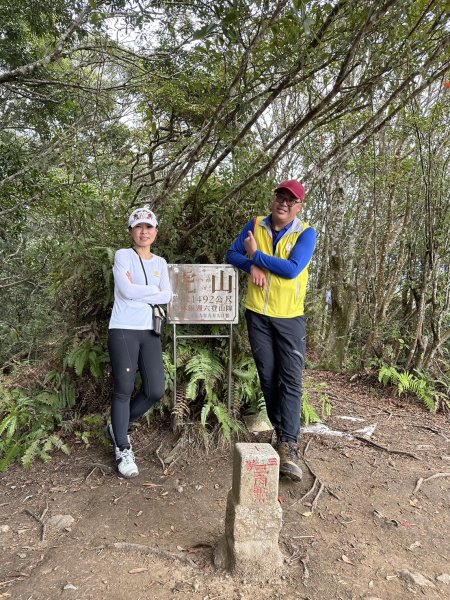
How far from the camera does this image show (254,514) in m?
2.40

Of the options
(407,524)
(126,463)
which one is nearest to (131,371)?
(126,463)

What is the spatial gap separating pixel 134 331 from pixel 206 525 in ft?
5.39

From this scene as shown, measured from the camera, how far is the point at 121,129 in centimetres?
877

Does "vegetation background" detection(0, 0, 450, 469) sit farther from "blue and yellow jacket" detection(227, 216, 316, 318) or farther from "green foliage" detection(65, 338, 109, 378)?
"blue and yellow jacket" detection(227, 216, 316, 318)

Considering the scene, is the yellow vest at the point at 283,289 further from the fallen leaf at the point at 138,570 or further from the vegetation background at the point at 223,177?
the fallen leaf at the point at 138,570

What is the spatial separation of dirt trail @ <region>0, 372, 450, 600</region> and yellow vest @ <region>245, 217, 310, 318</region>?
1494 mm

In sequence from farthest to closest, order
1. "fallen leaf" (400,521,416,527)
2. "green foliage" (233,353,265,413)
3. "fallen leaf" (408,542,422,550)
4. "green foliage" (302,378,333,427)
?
"green foliage" (302,378,333,427) → "green foliage" (233,353,265,413) → "fallen leaf" (400,521,416,527) → "fallen leaf" (408,542,422,550)

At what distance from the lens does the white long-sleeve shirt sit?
3555 mm

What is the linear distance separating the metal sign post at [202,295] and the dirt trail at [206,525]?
0.99 m

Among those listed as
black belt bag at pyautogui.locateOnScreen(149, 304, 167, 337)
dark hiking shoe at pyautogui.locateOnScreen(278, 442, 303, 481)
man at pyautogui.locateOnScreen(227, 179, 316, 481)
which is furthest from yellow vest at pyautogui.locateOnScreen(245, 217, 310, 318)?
dark hiking shoe at pyautogui.locateOnScreen(278, 442, 303, 481)

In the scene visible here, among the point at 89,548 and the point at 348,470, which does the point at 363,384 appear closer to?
the point at 348,470

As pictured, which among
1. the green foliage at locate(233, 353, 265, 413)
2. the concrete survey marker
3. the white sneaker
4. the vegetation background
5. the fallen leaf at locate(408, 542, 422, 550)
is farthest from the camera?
the green foliage at locate(233, 353, 265, 413)

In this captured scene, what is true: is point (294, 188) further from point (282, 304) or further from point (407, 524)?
point (407, 524)

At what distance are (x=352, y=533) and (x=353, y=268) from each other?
25.0ft
